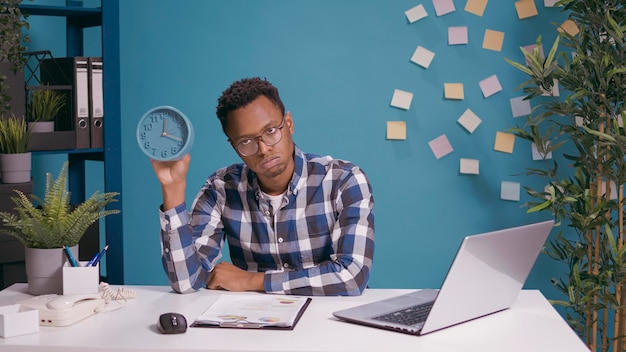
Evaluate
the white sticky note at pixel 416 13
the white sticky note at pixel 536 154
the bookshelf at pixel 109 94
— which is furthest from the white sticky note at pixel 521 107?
the bookshelf at pixel 109 94

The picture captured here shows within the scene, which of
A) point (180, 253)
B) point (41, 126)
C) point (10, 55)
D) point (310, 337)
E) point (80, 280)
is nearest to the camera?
point (310, 337)


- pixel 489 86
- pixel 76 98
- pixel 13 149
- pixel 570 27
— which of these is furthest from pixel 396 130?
pixel 13 149

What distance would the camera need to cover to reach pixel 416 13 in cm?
371

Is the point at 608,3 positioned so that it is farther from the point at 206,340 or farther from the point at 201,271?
the point at 206,340

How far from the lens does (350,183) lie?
2477mm

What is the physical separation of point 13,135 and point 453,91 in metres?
1.89

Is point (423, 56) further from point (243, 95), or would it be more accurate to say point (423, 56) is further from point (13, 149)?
point (13, 149)

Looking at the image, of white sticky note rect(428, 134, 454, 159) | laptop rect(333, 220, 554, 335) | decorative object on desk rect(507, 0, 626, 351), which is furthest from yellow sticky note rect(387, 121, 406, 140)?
laptop rect(333, 220, 554, 335)

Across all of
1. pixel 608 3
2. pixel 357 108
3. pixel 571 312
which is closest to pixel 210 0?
pixel 357 108

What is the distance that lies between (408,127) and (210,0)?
3.65 ft

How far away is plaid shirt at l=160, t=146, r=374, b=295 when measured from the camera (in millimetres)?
2402

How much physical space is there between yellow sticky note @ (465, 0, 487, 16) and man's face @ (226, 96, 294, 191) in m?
1.56

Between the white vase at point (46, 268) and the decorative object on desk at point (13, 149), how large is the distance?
93 centimetres

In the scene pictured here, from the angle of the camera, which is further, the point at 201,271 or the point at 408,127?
the point at 408,127
